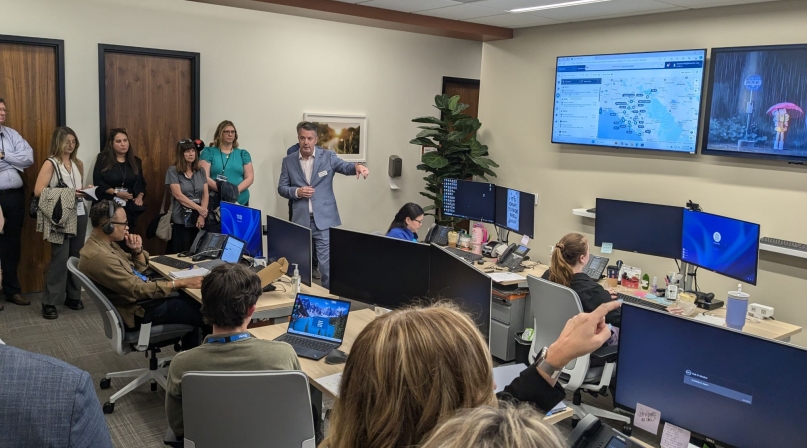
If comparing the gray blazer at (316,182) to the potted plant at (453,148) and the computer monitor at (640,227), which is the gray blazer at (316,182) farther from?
the computer monitor at (640,227)

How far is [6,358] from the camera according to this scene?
1028mm

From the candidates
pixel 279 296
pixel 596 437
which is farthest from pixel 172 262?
pixel 596 437

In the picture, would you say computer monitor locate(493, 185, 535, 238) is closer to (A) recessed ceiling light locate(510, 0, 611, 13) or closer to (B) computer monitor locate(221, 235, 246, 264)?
(A) recessed ceiling light locate(510, 0, 611, 13)

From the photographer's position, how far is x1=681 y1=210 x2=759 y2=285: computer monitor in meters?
3.71

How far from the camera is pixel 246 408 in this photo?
2.15m

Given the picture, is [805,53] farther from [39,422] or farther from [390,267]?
[39,422]

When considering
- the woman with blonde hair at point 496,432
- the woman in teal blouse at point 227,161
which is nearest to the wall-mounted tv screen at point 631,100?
the woman in teal blouse at point 227,161

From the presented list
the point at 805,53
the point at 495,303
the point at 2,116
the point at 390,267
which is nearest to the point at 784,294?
the point at 805,53

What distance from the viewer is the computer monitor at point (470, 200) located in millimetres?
5348

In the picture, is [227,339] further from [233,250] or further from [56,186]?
[56,186]

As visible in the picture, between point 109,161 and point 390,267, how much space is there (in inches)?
143

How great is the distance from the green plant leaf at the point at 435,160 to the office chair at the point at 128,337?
3773 millimetres

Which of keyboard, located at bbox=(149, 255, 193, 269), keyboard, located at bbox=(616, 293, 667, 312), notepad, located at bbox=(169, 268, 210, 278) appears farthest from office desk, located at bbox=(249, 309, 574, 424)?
keyboard, located at bbox=(616, 293, 667, 312)

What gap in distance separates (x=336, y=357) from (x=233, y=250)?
5.77 ft
